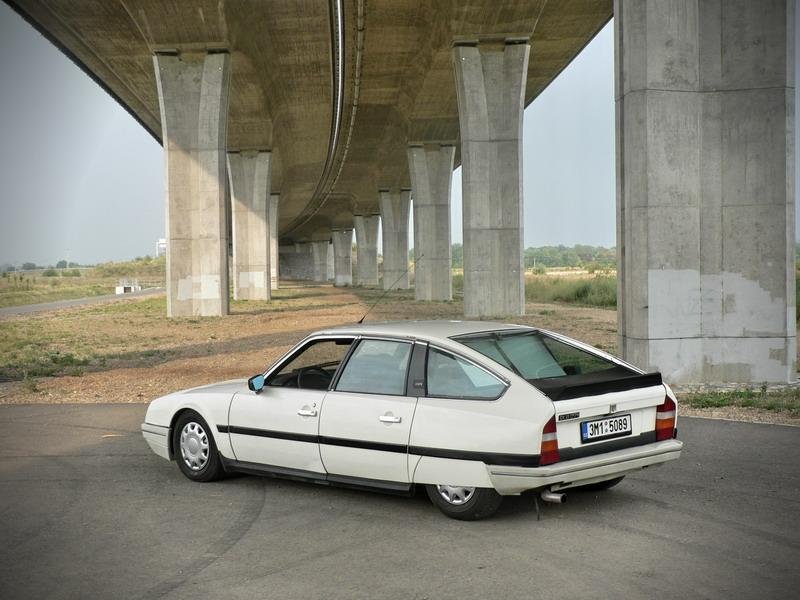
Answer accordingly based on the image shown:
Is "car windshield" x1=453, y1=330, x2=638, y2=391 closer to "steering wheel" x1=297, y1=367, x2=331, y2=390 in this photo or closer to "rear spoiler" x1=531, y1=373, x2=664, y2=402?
"rear spoiler" x1=531, y1=373, x2=664, y2=402

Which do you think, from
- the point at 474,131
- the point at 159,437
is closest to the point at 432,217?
the point at 474,131

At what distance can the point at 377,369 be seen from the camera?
21.0 ft

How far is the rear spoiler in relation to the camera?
5656 mm

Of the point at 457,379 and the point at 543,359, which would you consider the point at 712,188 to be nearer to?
the point at 543,359

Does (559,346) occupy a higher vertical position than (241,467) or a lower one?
higher

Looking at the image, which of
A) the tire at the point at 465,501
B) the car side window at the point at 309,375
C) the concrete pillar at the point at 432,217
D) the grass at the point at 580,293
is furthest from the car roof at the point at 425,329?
the concrete pillar at the point at 432,217

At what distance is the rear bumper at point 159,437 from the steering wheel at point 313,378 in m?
1.28

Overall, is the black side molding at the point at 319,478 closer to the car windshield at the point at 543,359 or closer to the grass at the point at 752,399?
the car windshield at the point at 543,359

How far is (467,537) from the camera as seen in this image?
18.2 ft

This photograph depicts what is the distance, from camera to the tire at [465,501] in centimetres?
575

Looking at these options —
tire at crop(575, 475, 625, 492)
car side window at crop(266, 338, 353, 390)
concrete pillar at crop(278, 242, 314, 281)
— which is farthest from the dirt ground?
concrete pillar at crop(278, 242, 314, 281)

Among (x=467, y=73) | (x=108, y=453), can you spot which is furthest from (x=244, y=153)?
(x=108, y=453)

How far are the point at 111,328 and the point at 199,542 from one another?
23565 mm

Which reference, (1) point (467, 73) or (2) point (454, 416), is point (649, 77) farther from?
(1) point (467, 73)
